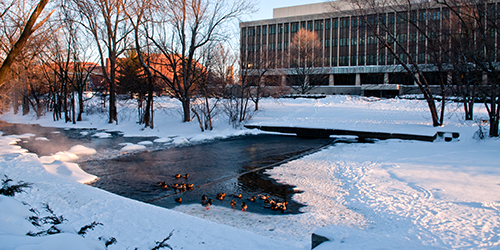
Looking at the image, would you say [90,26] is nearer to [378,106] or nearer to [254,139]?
[254,139]

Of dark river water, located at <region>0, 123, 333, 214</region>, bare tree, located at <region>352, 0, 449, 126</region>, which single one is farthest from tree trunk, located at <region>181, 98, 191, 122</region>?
bare tree, located at <region>352, 0, 449, 126</region>

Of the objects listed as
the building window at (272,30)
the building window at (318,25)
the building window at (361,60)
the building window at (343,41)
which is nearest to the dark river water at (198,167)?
the building window at (361,60)

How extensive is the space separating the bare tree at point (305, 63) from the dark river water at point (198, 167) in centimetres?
2902

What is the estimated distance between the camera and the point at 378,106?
2912 centimetres

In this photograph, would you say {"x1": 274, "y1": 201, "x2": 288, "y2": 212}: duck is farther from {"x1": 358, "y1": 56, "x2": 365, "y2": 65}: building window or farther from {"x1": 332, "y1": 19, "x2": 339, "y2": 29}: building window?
{"x1": 332, "y1": 19, "x2": 339, "y2": 29}: building window

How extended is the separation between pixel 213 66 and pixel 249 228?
727 inches

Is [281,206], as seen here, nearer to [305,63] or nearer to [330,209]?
[330,209]

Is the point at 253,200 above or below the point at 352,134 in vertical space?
below

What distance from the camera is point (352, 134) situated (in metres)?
18.9

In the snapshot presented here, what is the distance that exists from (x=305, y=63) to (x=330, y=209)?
4214cm

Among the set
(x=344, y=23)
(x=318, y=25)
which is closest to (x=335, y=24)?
(x=344, y=23)

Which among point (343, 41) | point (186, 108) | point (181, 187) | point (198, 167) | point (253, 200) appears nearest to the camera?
point (253, 200)

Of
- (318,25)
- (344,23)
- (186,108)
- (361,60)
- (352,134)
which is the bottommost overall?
(352,134)

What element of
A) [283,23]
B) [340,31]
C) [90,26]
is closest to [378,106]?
[90,26]
